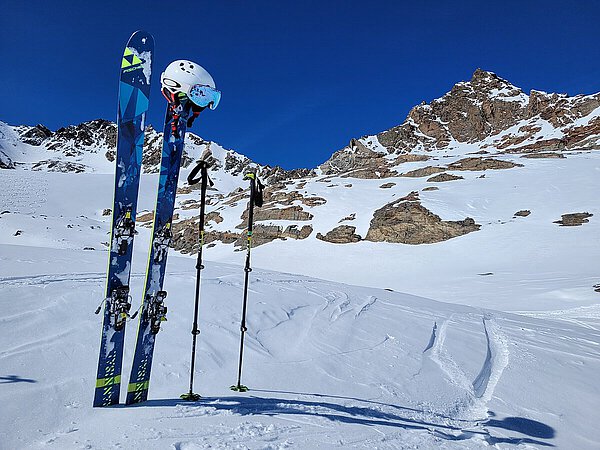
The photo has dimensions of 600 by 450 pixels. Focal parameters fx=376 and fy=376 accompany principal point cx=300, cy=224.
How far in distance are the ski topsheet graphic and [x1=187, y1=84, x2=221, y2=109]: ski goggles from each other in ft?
0.48

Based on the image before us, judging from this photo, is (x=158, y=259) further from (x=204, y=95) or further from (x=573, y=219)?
(x=573, y=219)

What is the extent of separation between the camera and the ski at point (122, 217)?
4375mm

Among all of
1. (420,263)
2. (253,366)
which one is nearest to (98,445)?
(253,366)

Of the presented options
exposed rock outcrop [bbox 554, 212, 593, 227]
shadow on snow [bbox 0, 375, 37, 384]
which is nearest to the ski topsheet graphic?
shadow on snow [bbox 0, 375, 37, 384]

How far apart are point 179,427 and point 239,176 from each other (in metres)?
163

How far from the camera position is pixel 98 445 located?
131 inches

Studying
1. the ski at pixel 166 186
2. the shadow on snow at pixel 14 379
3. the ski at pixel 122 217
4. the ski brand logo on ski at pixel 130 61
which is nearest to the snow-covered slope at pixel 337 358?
the shadow on snow at pixel 14 379

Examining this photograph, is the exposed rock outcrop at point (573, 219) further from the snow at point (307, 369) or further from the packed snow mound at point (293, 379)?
the packed snow mound at point (293, 379)

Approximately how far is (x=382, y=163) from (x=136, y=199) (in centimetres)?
7182

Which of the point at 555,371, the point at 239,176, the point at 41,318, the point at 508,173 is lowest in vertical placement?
the point at 555,371

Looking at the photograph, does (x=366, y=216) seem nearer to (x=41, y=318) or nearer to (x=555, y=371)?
(x=555, y=371)

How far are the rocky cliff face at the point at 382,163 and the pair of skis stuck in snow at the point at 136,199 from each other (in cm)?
135

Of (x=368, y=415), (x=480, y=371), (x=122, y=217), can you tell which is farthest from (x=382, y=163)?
(x=122, y=217)

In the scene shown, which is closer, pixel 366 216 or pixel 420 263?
pixel 420 263
